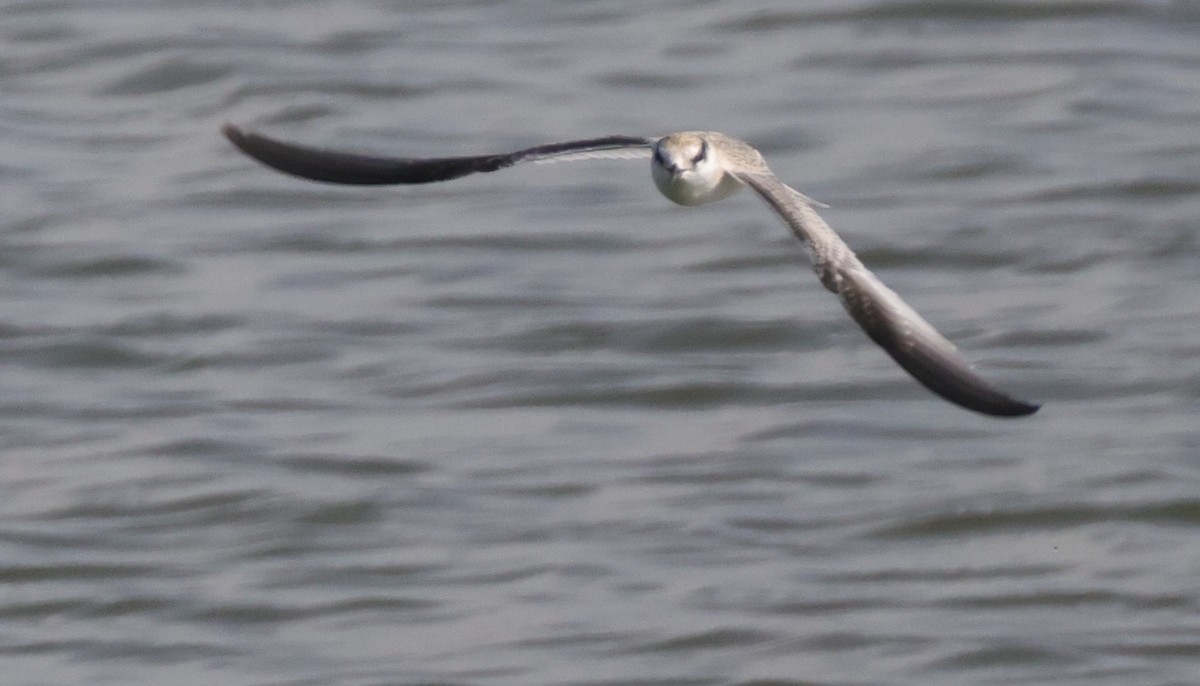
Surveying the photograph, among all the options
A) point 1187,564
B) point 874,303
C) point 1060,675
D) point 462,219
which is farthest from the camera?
point 462,219

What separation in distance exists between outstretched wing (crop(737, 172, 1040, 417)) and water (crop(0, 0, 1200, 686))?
2.49 metres

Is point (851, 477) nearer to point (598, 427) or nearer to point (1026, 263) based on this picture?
point (598, 427)

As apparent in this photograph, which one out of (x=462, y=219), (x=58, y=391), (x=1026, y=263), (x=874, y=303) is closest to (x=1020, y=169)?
(x=1026, y=263)

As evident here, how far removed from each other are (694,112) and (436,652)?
5125 mm

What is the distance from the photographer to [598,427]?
947 centimetres

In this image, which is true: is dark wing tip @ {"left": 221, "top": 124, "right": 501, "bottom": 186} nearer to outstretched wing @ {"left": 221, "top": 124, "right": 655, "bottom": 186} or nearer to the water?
outstretched wing @ {"left": 221, "top": 124, "right": 655, "bottom": 186}

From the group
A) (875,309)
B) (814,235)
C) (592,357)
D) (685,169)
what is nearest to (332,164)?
(685,169)

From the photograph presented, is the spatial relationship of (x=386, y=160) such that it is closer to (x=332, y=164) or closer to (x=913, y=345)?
(x=332, y=164)

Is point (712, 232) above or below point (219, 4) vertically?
below

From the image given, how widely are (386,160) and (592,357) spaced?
13.6 feet

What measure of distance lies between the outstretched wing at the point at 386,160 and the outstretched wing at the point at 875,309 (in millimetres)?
374

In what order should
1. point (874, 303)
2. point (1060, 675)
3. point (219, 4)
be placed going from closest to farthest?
1. point (874, 303)
2. point (1060, 675)
3. point (219, 4)

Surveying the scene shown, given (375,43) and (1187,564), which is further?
(375,43)

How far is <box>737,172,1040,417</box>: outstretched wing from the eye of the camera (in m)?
5.29
